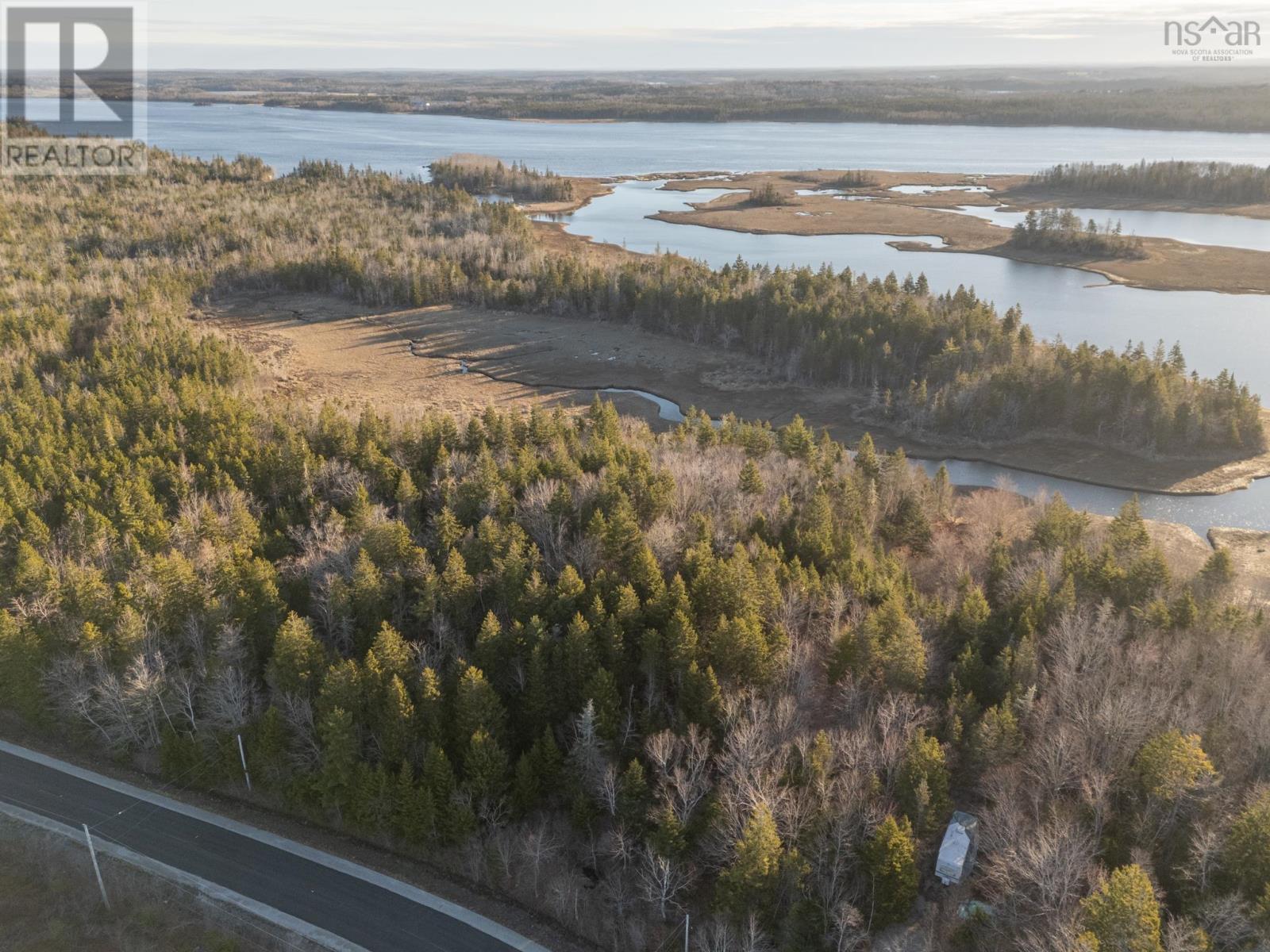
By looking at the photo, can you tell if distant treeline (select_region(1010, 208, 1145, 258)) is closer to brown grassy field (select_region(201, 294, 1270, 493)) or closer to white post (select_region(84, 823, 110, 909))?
brown grassy field (select_region(201, 294, 1270, 493))

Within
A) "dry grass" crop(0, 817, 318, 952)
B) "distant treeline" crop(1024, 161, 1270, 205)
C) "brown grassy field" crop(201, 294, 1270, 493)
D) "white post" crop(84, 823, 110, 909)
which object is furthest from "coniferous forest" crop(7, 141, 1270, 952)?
"distant treeline" crop(1024, 161, 1270, 205)

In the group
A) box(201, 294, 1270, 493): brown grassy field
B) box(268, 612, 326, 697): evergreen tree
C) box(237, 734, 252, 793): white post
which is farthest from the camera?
box(201, 294, 1270, 493): brown grassy field

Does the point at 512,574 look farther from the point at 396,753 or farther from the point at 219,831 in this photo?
the point at 219,831

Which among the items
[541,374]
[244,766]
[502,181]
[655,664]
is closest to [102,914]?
[244,766]

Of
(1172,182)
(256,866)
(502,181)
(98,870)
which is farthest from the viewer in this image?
(502,181)

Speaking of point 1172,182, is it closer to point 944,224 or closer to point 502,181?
point 944,224

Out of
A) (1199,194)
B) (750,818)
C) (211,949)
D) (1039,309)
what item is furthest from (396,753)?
(1199,194)
